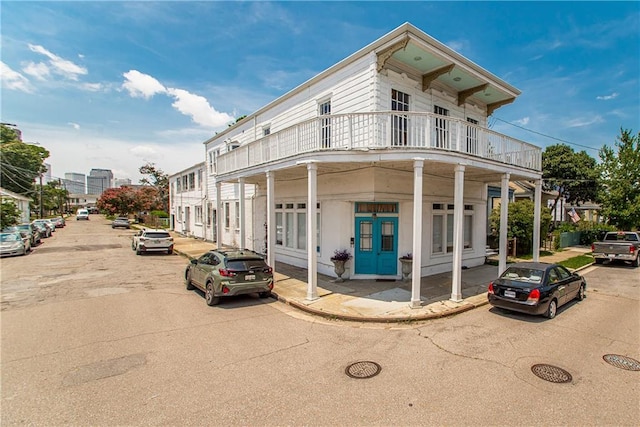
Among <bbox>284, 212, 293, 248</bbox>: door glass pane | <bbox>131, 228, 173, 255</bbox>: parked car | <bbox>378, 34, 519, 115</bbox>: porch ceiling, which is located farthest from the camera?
<bbox>131, 228, 173, 255</bbox>: parked car

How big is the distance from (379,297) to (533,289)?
4024 millimetres

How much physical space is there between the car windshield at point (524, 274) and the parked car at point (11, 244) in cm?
2545

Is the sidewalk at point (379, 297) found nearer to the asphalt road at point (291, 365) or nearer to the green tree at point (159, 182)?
the asphalt road at point (291, 365)

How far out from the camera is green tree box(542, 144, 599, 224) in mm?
28919

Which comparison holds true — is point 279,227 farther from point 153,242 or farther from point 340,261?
point 153,242

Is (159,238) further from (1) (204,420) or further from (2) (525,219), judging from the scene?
(2) (525,219)

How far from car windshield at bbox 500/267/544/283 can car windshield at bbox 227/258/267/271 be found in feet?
23.4

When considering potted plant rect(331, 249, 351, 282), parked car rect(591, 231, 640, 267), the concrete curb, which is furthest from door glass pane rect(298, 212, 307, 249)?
parked car rect(591, 231, 640, 267)

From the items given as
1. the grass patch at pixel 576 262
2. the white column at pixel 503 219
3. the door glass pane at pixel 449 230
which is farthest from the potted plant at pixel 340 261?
the grass patch at pixel 576 262

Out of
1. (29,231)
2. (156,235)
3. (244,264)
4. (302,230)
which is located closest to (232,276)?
(244,264)

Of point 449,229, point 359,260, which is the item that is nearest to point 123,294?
point 359,260

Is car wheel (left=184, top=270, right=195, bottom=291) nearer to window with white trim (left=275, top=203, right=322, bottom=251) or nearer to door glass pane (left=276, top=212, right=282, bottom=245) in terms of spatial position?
window with white trim (left=275, top=203, right=322, bottom=251)

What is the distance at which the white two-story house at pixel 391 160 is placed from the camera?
9094 mm

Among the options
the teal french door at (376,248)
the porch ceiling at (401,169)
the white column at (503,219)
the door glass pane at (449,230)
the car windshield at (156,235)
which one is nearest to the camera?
the porch ceiling at (401,169)
